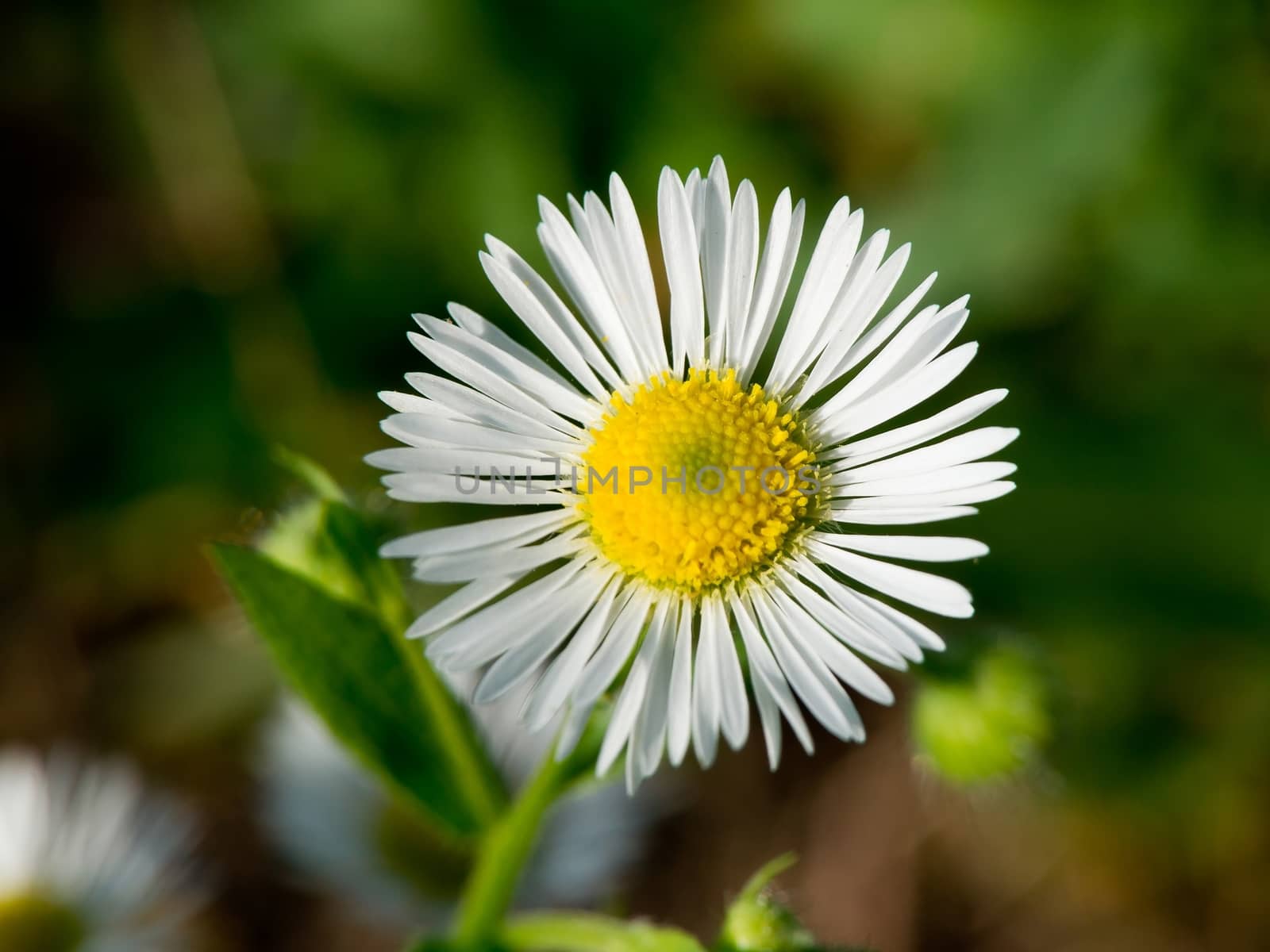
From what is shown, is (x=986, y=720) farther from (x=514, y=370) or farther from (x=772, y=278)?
(x=514, y=370)

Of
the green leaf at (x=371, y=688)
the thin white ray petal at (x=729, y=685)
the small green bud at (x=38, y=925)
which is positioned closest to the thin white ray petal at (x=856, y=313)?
the thin white ray petal at (x=729, y=685)

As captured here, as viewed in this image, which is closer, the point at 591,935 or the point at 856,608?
the point at 856,608

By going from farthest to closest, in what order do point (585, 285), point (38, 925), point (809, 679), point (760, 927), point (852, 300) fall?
point (38, 925), point (585, 285), point (852, 300), point (760, 927), point (809, 679)

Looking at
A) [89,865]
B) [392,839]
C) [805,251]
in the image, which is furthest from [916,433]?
[89,865]

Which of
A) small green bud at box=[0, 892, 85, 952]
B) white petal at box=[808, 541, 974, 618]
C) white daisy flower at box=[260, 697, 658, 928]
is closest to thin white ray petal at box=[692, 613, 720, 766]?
white petal at box=[808, 541, 974, 618]

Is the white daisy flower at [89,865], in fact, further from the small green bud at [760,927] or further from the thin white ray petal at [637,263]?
the thin white ray petal at [637,263]

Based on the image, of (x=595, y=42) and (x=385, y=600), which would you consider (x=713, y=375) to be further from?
(x=595, y=42)

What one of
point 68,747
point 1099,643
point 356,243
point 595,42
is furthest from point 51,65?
point 1099,643
